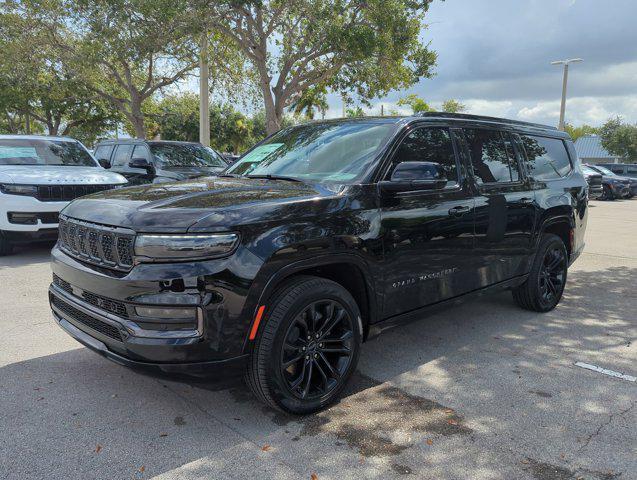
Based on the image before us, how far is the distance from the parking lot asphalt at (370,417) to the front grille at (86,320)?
1.77 ft

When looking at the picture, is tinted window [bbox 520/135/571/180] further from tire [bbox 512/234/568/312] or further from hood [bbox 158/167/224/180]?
hood [bbox 158/167/224/180]

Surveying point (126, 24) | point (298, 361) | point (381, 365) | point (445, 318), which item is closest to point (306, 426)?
point (298, 361)

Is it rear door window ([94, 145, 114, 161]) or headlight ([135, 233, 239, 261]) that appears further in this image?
rear door window ([94, 145, 114, 161])

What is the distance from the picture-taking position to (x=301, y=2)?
1367cm

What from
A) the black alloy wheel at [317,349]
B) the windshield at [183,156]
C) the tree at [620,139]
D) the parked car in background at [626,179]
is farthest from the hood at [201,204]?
the tree at [620,139]

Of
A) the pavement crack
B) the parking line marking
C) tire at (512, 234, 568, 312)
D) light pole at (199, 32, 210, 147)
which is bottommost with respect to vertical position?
the pavement crack

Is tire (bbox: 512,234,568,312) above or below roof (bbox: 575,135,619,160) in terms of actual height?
below

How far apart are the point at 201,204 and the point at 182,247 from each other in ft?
1.05

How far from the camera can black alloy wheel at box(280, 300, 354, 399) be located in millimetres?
3135

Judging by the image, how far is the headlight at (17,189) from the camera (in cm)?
739

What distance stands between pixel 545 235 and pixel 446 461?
128 inches

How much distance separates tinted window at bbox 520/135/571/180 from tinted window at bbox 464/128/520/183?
1.10ft

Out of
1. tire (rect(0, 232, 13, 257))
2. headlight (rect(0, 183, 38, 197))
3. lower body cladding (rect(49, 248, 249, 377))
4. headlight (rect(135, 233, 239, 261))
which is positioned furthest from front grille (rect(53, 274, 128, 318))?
tire (rect(0, 232, 13, 257))

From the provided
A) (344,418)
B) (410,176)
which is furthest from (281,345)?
(410,176)
